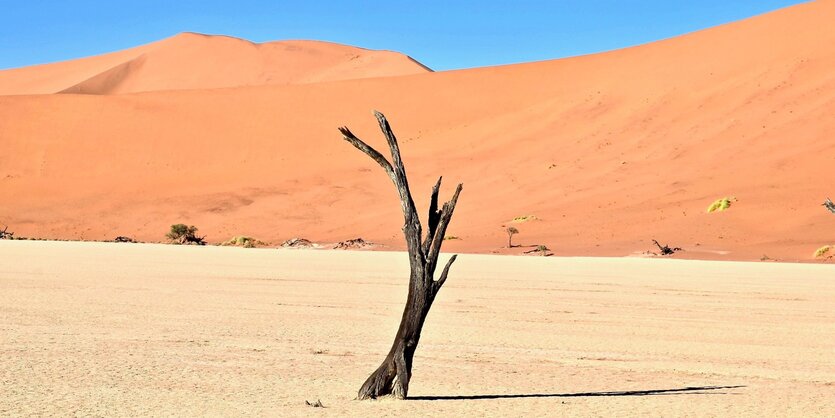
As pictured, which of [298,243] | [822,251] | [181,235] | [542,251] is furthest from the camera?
[181,235]

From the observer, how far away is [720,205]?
36969 millimetres

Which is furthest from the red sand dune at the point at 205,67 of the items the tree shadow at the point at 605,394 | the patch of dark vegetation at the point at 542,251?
the tree shadow at the point at 605,394

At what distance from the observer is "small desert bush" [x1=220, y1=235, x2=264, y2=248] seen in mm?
40147

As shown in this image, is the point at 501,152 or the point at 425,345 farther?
the point at 501,152

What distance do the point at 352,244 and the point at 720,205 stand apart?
1302 cm

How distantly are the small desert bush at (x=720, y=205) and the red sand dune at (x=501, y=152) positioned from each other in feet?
1.41

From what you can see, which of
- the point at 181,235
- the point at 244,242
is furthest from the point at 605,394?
the point at 181,235

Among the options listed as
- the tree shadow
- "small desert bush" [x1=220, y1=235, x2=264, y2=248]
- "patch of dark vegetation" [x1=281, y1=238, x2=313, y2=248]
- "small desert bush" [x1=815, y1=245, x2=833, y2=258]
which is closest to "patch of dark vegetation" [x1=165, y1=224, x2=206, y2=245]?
"small desert bush" [x1=220, y1=235, x2=264, y2=248]

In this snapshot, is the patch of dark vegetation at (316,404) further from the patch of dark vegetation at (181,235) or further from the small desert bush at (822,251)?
the patch of dark vegetation at (181,235)

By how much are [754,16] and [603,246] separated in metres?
35.2

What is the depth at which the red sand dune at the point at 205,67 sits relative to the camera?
10494cm

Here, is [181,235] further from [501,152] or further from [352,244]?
[501,152]

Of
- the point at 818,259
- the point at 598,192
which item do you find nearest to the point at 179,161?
the point at 598,192

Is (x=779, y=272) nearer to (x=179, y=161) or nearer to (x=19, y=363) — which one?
(x=19, y=363)
